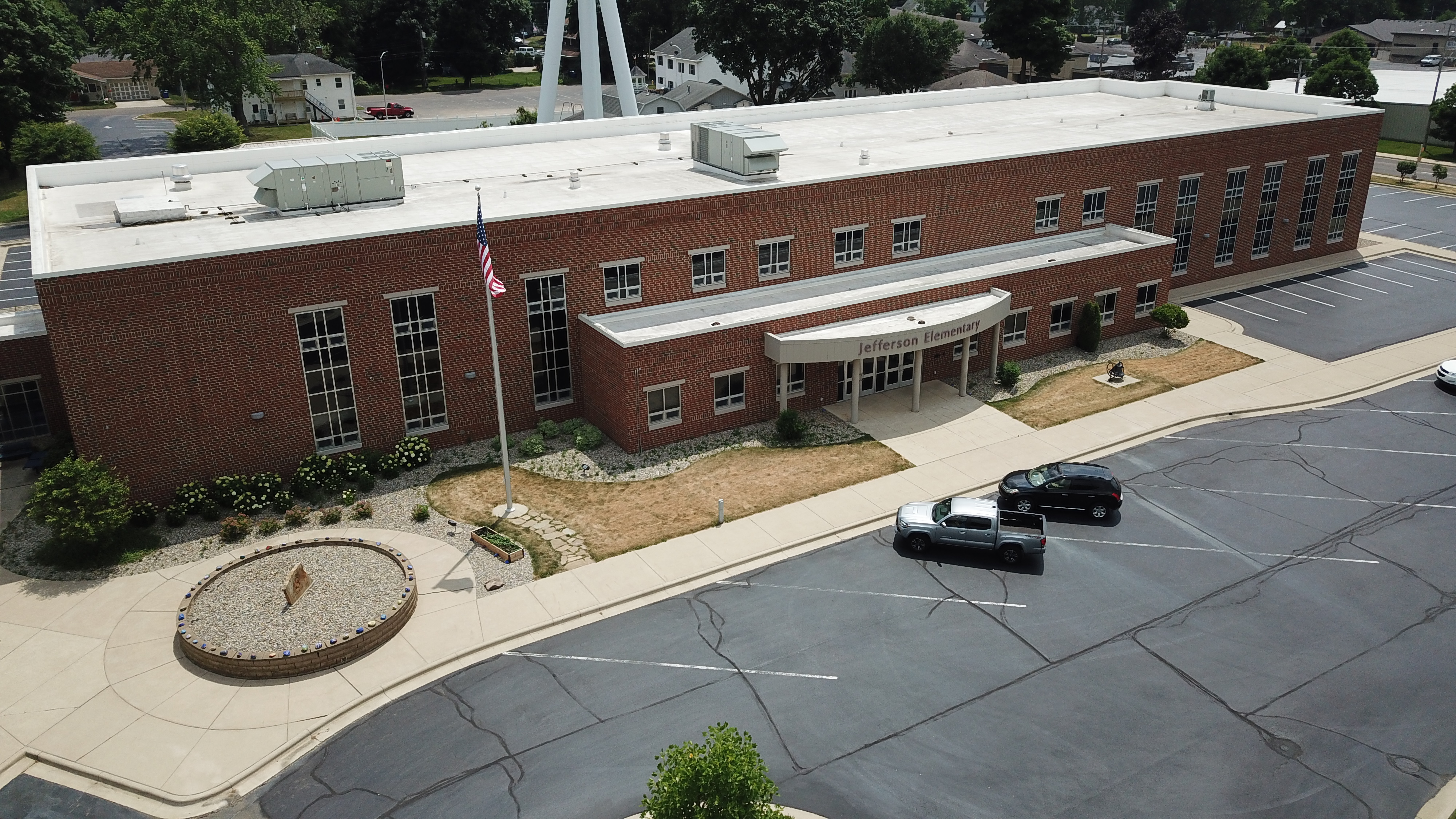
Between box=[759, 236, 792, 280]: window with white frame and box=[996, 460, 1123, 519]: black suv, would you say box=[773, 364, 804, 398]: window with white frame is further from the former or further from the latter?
box=[996, 460, 1123, 519]: black suv

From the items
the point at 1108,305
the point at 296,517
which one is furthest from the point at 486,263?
the point at 1108,305

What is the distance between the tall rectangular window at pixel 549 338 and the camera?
38.8 m

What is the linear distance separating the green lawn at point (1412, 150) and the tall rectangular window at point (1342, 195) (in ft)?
122

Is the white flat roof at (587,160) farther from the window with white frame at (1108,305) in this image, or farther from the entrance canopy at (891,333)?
the window with white frame at (1108,305)

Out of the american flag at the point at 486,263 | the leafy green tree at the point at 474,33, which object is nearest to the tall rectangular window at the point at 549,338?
the american flag at the point at 486,263

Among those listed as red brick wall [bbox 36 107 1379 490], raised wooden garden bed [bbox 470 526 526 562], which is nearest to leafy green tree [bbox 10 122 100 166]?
red brick wall [bbox 36 107 1379 490]

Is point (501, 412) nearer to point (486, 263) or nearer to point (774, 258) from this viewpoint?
point (486, 263)

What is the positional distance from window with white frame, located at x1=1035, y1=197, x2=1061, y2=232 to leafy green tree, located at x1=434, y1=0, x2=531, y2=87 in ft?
376

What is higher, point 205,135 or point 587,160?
point 587,160

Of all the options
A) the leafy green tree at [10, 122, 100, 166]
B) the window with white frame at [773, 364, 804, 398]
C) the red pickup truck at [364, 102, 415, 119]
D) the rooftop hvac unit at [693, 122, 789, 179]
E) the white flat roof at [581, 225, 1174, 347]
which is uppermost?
the rooftop hvac unit at [693, 122, 789, 179]

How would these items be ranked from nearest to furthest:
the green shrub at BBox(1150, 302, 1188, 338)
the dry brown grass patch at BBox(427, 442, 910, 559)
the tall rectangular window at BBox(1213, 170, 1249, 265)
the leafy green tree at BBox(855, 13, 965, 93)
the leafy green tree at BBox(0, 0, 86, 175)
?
the dry brown grass patch at BBox(427, 442, 910, 559)
the green shrub at BBox(1150, 302, 1188, 338)
the tall rectangular window at BBox(1213, 170, 1249, 265)
the leafy green tree at BBox(0, 0, 86, 175)
the leafy green tree at BBox(855, 13, 965, 93)

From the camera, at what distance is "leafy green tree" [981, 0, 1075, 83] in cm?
11662

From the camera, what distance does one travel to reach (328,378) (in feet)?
118

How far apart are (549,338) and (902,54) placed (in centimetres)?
8091
